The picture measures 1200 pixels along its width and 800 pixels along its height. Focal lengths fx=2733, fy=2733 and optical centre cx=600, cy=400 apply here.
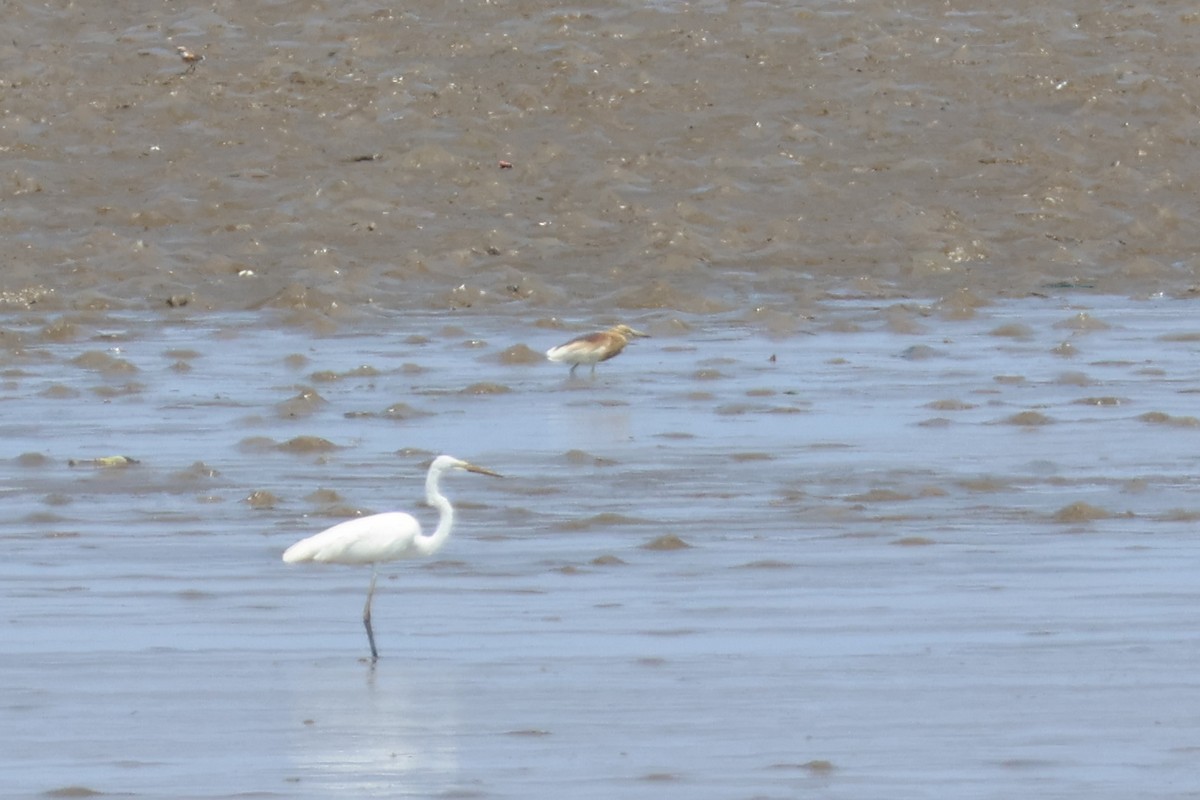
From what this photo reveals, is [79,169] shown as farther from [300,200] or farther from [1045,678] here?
[1045,678]

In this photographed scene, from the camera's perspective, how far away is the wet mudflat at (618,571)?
746 cm

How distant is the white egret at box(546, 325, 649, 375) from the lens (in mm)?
15023

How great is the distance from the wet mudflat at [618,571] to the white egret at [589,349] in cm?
18

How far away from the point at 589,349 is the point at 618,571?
16.8ft

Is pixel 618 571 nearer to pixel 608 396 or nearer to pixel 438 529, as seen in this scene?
pixel 438 529

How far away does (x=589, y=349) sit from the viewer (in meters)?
15.0

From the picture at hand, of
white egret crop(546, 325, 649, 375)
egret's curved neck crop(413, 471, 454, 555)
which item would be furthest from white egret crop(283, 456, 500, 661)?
white egret crop(546, 325, 649, 375)

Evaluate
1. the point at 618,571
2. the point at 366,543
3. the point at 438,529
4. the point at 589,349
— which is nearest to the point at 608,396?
the point at 589,349

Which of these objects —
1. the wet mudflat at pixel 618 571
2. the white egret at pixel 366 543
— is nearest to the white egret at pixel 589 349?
the wet mudflat at pixel 618 571

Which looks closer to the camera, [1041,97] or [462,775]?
[462,775]

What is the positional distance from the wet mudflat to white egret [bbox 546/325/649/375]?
18cm

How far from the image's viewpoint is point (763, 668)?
8.38m

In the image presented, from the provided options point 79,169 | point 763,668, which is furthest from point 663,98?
point 763,668

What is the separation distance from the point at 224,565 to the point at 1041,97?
46.2 feet
